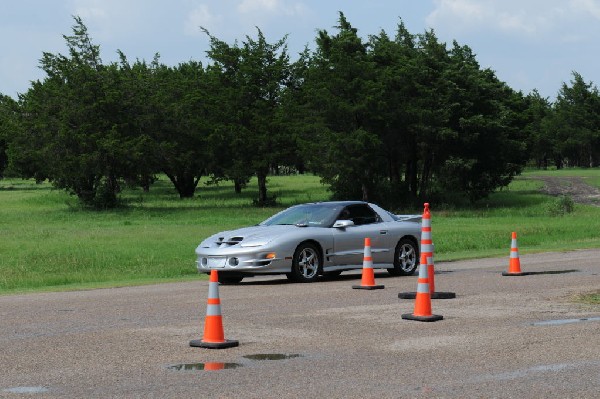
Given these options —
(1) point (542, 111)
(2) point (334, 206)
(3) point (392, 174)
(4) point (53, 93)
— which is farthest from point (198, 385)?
(1) point (542, 111)

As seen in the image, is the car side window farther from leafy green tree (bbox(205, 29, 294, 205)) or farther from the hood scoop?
leafy green tree (bbox(205, 29, 294, 205))

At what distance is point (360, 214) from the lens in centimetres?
2019

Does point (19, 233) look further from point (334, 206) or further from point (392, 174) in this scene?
point (392, 174)

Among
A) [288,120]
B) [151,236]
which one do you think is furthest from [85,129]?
[151,236]

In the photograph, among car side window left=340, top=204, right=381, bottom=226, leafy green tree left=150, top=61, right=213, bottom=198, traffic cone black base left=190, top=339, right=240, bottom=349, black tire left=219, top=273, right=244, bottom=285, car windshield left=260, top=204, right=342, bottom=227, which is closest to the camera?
traffic cone black base left=190, top=339, right=240, bottom=349

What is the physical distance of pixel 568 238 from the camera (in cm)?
3569

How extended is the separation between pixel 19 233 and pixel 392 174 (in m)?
33.1

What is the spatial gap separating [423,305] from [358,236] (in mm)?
7481

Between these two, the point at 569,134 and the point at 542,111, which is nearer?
the point at 569,134

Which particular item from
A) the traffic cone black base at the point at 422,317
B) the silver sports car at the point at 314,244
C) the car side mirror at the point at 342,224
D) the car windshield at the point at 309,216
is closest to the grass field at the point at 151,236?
the silver sports car at the point at 314,244

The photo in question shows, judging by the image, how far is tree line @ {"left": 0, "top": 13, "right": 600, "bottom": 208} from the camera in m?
58.9

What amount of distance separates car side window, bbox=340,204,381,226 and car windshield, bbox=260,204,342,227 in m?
0.20

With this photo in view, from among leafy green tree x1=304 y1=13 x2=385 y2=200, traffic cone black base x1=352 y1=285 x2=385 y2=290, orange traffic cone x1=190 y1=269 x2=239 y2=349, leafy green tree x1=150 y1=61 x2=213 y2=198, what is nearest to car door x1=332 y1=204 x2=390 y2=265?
traffic cone black base x1=352 y1=285 x2=385 y2=290

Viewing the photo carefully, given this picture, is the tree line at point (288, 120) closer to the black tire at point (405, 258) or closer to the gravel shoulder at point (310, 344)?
the black tire at point (405, 258)
